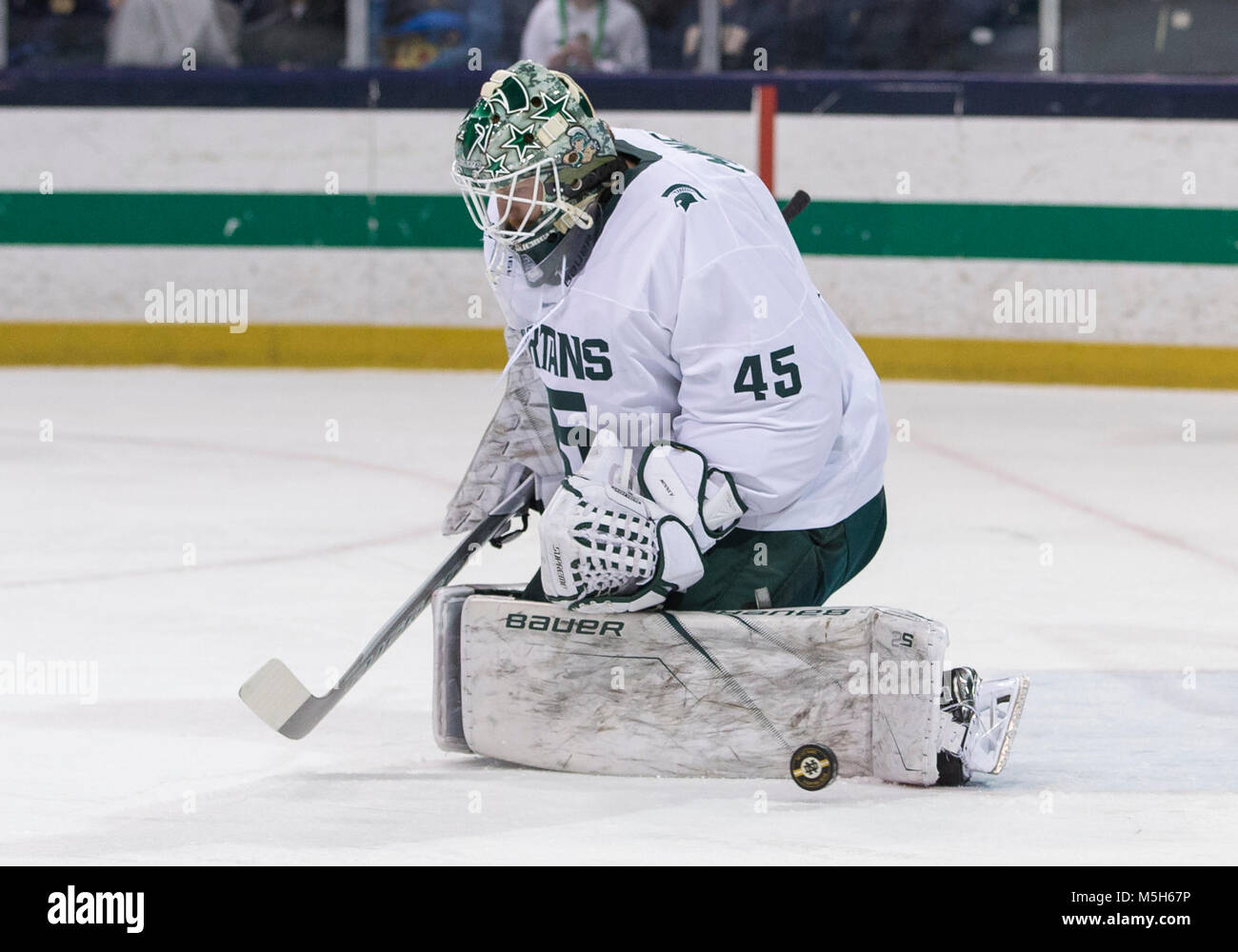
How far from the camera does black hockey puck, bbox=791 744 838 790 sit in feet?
8.42

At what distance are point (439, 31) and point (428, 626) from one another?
4.31 meters

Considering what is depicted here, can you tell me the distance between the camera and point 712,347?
2619 mm

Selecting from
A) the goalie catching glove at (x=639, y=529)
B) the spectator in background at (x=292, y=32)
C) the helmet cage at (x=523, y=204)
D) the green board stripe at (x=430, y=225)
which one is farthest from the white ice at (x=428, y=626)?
the spectator in background at (x=292, y=32)

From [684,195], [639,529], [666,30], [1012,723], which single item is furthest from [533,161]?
[666,30]

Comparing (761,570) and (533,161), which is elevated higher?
(533,161)

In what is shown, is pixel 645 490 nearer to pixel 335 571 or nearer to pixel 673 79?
pixel 335 571

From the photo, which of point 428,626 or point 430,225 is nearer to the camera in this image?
point 428,626

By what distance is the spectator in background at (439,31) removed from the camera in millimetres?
7637

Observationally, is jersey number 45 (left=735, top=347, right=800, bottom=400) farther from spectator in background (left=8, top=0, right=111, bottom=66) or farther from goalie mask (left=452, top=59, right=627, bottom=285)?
spectator in background (left=8, top=0, right=111, bottom=66)

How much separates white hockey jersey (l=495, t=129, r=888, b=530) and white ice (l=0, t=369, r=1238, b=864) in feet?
1.31

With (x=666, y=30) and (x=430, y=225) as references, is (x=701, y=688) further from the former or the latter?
(x=666, y=30)

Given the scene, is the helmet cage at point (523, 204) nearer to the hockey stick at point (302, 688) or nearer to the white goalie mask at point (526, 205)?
the white goalie mask at point (526, 205)

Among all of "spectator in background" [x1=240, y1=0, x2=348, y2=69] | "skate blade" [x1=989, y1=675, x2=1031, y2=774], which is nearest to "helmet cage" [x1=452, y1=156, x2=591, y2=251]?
"skate blade" [x1=989, y1=675, x2=1031, y2=774]
